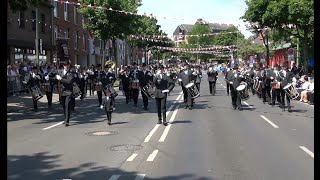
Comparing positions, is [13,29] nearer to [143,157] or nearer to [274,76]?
[274,76]

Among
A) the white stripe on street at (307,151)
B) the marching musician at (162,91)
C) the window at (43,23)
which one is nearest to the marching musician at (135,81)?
the marching musician at (162,91)

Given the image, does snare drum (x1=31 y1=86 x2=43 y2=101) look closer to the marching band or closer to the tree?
the marching band

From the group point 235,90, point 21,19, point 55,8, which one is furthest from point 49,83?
point 55,8

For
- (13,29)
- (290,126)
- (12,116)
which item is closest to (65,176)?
(290,126)

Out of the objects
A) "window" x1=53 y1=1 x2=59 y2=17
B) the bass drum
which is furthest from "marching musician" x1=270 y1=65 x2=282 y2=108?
"window" x1=53 y1=1 x2=59 y2=17

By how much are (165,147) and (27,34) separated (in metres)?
27.6

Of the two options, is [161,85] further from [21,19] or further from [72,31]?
[72,31]

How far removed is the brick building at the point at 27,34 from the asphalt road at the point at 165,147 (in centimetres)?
1656

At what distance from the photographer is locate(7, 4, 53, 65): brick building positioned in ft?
102

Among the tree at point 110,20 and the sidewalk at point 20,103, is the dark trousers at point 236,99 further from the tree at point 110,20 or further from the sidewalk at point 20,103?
the tree at point 110,20

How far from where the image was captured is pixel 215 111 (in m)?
17.4

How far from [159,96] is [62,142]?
12.9 feet

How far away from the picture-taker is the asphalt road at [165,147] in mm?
7383

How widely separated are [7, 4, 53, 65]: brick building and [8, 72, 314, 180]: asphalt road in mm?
16557
